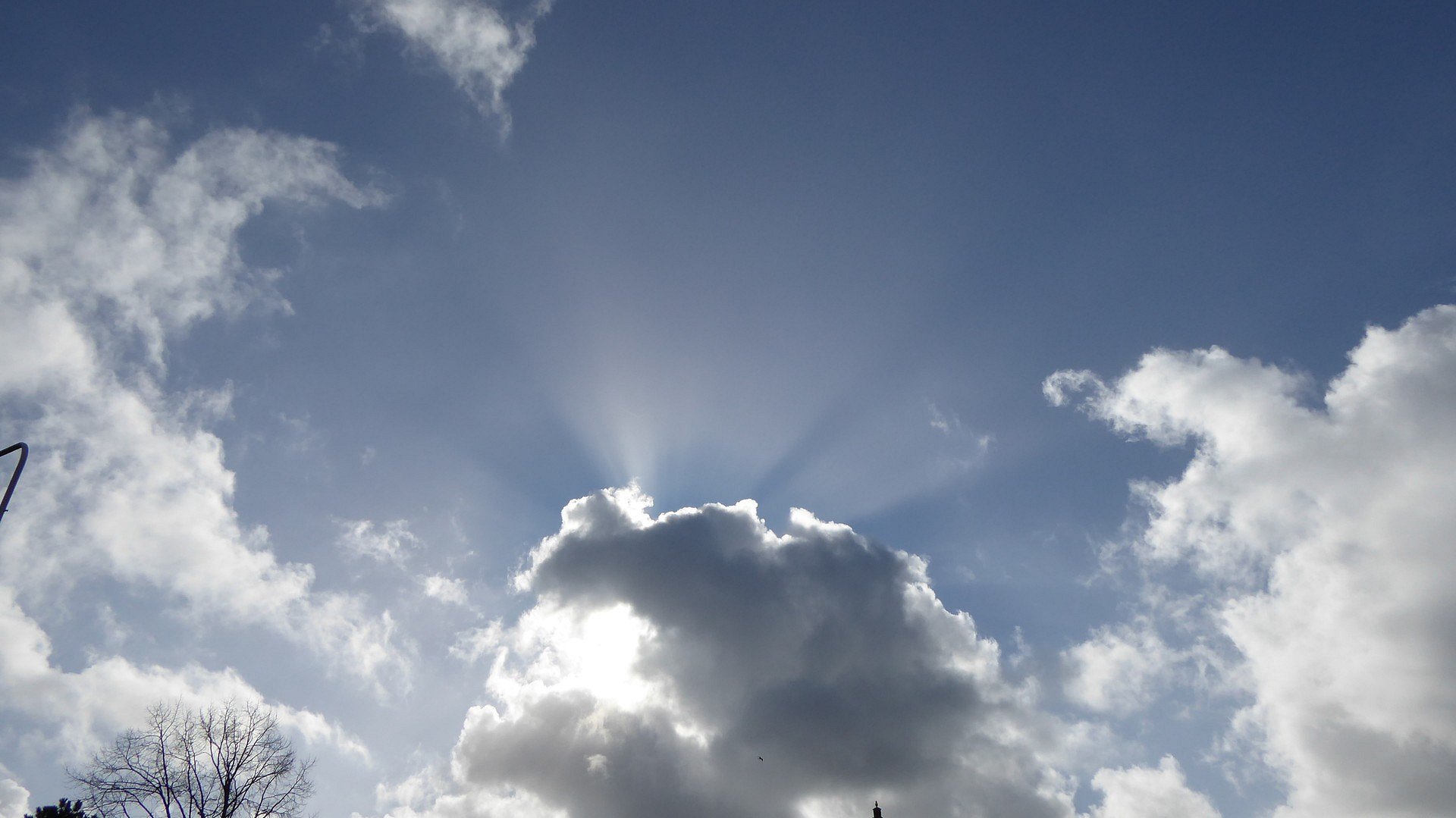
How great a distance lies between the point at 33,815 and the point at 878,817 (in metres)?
50.6

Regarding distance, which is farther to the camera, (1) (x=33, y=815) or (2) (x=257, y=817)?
(1) (x=33, y=815)

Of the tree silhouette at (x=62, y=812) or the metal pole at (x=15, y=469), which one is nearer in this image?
→ the metal pole at (x=15, y=469)

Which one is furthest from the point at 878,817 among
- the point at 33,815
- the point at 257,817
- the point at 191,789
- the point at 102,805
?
the point at 33,815

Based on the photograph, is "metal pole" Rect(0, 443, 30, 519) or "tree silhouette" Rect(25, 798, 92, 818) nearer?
"metal pole" Rect(0, 443, 30, 519)

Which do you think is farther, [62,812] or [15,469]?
[62,812]

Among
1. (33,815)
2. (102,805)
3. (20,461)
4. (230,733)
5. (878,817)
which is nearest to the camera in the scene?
(20,461)

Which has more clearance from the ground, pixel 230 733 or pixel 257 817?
pixel 230 733

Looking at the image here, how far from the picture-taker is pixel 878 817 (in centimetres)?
5131

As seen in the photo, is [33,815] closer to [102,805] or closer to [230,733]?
[102,805]

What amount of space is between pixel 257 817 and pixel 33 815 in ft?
52.2

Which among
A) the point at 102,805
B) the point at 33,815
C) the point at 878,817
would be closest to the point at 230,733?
the point at 102,805

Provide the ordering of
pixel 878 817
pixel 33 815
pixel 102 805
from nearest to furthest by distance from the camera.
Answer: pixel 102 805, pixel 33 815, pixel 878 817

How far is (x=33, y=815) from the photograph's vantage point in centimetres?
4141

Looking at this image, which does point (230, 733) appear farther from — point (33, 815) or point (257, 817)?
point (33, 815)
